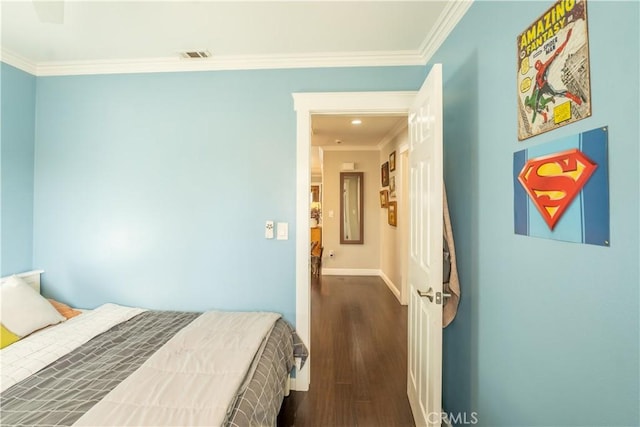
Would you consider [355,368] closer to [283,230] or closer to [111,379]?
[283,230]

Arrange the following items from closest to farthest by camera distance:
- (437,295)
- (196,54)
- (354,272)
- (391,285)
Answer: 1. (437,295)
2. (196,54)
3. (391,285)
4. (354,272)

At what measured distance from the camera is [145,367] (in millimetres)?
1312

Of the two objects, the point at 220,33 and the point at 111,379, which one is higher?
the point at 220,33

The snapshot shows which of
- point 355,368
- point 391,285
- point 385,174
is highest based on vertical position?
point 385,174

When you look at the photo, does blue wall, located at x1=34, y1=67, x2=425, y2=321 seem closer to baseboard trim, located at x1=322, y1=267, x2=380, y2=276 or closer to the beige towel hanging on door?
the beige towel hanging on door

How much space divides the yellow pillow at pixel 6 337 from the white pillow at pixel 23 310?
0.02 metres

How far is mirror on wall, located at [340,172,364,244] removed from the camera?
5703 mm

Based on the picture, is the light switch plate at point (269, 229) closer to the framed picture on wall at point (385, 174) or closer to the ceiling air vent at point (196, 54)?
the ceiling air vent at point (196, 54)

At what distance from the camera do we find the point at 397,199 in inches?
169

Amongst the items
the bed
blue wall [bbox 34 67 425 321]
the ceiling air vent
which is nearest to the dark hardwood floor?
the bed

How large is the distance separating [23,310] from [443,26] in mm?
3233

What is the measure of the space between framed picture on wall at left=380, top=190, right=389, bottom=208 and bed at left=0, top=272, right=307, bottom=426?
3549 mm

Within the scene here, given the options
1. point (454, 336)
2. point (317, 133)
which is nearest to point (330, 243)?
point (317, 133)

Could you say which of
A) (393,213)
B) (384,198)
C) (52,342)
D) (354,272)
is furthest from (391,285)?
(52,342)
